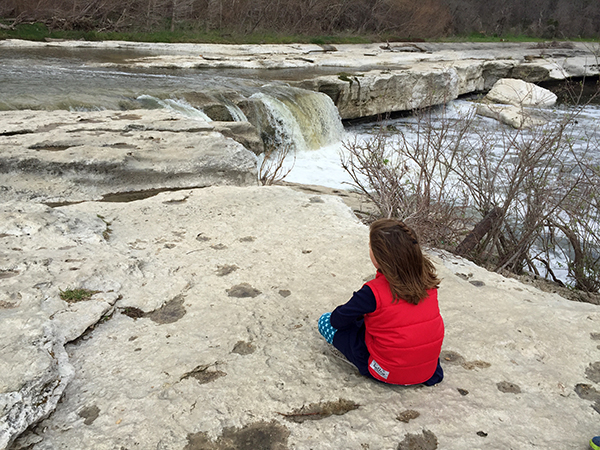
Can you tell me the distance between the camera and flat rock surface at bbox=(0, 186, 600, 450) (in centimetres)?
175

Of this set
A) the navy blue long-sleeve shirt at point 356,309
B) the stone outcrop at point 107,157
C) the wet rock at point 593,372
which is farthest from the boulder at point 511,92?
the navy blue long-sleeve shirt at point 356,309

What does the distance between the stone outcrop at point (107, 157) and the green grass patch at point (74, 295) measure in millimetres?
2160

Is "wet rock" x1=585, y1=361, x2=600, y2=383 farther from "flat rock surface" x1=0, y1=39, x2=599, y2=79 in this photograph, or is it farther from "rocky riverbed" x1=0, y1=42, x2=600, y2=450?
"flat rock surface" x1=0, y1=39, x2=599, y2=79

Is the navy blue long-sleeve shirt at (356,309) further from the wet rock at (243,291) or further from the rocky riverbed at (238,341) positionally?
the wet rock at (243,291)

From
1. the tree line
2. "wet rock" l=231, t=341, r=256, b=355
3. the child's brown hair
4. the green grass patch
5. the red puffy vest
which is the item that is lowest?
"wet rock" l=231, t=341, r=256, b=355

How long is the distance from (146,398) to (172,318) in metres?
0.60

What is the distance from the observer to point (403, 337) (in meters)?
1.92

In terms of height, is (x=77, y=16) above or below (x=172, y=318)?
above

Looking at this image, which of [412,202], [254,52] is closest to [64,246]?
[412,202]

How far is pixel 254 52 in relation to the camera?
15305 mm

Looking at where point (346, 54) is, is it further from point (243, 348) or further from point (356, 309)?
point (356, 309)

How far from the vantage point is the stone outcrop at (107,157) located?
444 centimetres

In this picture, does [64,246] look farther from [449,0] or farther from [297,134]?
[449,0]

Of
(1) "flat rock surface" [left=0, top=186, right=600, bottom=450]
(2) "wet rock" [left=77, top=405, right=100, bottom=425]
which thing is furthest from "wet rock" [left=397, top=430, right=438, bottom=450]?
(2) "wet rock" [left=77, top=405, right=100, bottom=425]
